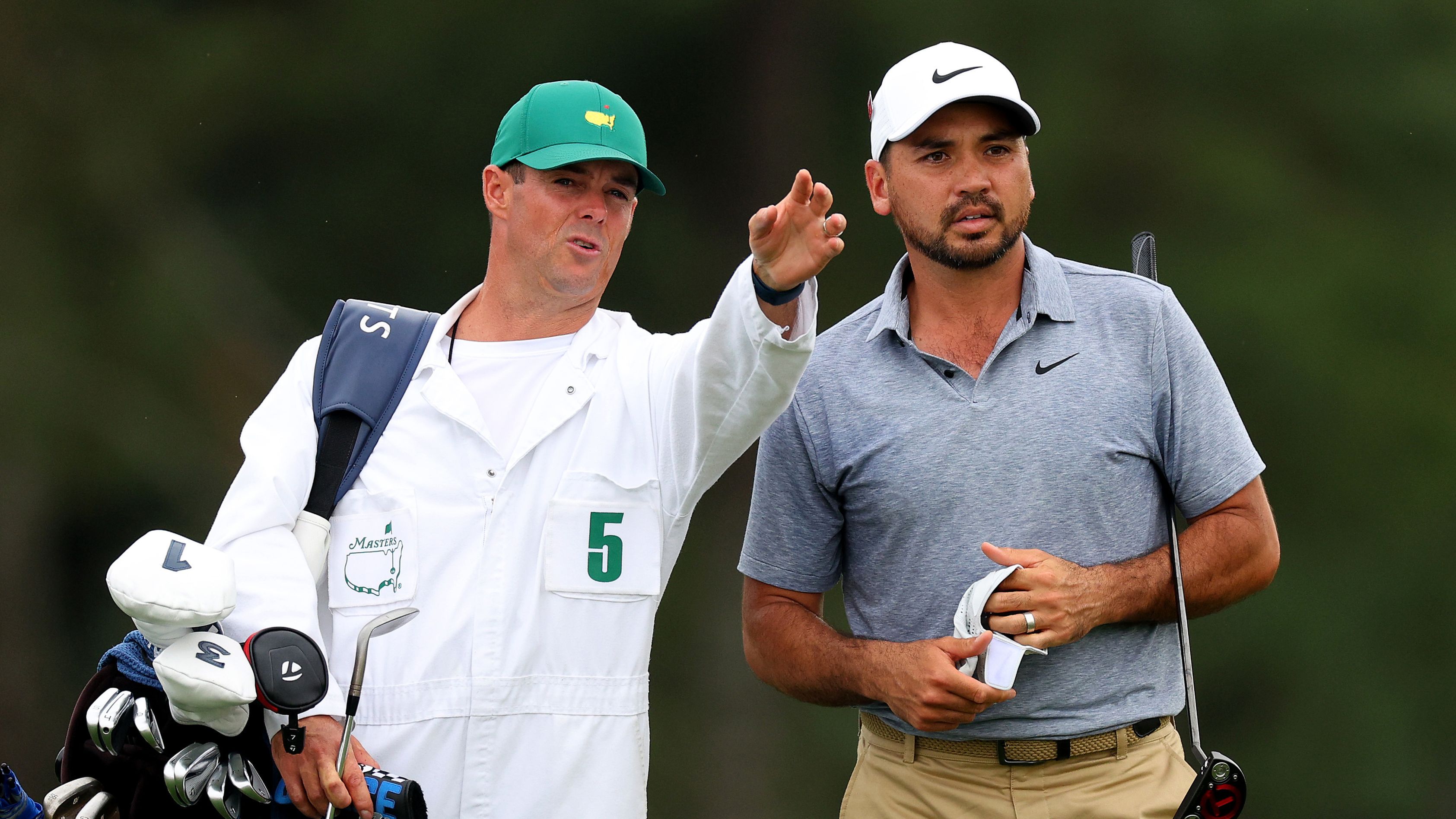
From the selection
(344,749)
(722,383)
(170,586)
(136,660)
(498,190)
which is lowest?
(344,749)

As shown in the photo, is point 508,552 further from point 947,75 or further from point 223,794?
point 947,75

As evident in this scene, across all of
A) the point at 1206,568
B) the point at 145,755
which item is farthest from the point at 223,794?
the point at 1206,568

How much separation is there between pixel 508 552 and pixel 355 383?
0.37 metres

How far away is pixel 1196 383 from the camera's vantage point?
2400mm

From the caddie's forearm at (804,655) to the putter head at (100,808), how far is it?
102 centimetres

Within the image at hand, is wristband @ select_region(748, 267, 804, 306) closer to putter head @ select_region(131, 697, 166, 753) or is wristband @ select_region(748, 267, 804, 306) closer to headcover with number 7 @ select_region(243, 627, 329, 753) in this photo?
headcover with number 7 @ select_region(243, 627, 329, 753)

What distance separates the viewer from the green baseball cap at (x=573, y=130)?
8.29ft

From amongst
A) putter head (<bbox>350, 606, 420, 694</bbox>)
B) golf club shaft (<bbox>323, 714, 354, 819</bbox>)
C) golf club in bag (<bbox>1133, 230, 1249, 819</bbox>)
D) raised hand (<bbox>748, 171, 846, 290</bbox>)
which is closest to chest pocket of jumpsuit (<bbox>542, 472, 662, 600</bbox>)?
putter head (<bbox>350, 606, 420, 694</bbox>)

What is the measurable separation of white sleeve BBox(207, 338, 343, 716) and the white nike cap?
1032 millimetres

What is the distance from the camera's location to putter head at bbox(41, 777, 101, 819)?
7.20ft

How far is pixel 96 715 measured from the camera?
2209 millimetres

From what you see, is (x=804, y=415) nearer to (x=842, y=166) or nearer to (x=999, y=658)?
(x=999, y=658)

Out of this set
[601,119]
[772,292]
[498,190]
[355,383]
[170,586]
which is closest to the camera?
[170,586]

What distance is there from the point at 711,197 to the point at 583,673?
8.60 feet
